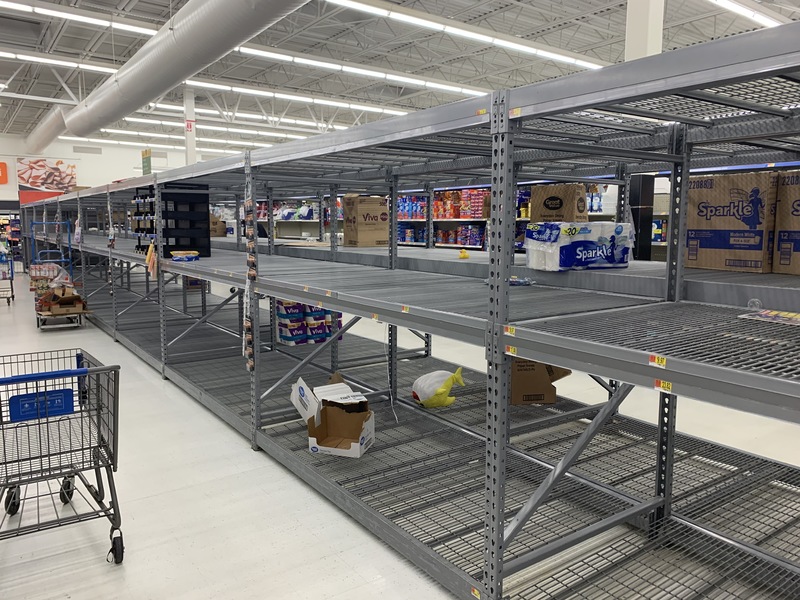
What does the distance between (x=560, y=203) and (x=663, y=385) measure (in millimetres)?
2795

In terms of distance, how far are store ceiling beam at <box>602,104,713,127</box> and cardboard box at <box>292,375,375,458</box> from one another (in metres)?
2.28

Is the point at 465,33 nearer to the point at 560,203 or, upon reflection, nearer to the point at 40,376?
the point at 560,203

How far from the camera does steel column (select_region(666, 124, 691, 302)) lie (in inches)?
103

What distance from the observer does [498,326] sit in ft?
6.68

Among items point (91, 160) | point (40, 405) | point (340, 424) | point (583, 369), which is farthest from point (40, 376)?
point (91, 160)

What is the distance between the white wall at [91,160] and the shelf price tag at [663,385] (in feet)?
79.6

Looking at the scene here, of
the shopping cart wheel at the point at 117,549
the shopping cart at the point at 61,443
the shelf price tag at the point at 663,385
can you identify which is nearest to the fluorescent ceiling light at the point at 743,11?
the shelf price tag at the point at 663,385

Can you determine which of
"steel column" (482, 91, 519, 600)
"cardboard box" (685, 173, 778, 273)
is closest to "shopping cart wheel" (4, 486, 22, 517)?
"steel column" (482, 91, 519, 600)

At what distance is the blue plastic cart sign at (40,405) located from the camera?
2.43 m

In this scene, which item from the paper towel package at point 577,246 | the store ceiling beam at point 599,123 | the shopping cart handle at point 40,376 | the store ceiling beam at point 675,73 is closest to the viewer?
the store ceiling beam at point 675,73

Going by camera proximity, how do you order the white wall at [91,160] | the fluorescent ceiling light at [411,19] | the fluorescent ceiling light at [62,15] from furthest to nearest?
the white wall at [91,160], the fluorescent ceiling light at [411,19], the fluorescent ceiling light at [62,15]

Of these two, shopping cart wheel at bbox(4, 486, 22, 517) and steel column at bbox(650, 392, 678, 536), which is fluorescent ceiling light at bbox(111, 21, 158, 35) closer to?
shopping cart wheel at bbox(4, 486, 22, 517)

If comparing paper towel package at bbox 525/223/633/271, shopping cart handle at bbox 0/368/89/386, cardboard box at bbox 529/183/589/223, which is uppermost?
cardboard box at bbox 529/183/589/223

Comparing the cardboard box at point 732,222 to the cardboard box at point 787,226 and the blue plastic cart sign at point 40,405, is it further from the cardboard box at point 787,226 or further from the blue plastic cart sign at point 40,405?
the blue plastic cart sign at point 40,405
